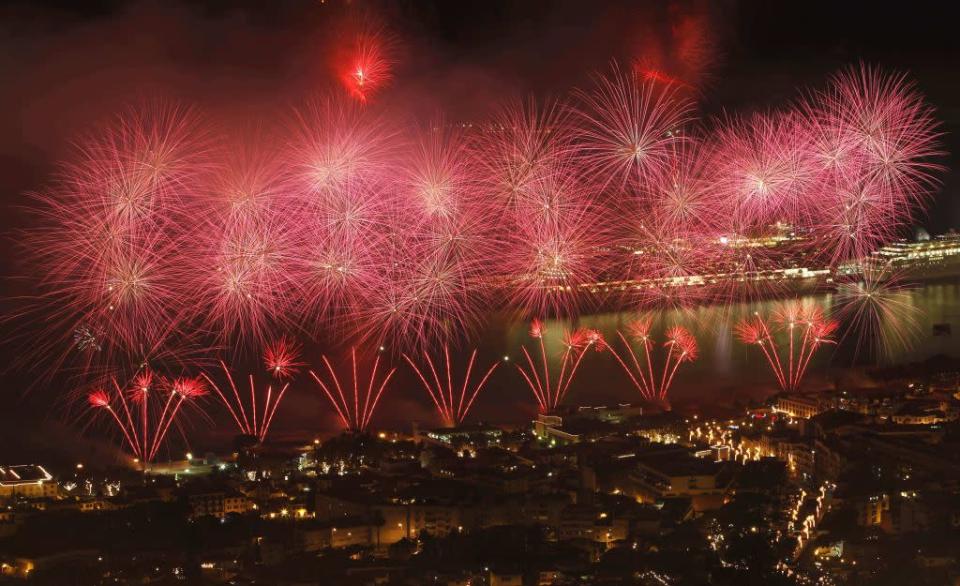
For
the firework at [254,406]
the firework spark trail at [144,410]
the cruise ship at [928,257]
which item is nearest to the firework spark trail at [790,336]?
the firework at [254,406]

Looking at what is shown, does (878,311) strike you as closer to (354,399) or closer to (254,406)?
(354,399)

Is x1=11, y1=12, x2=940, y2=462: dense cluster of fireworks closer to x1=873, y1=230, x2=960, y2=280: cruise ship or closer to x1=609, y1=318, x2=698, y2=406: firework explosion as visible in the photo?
x1=609, y1=318, x2=698, y2=406: firework explosion

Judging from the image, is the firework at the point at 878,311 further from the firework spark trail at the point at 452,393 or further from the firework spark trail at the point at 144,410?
the firework spark trail at the point at 144,410

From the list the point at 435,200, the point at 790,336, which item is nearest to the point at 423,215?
the point at 435,200

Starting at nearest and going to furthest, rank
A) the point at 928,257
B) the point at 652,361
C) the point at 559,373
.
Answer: the point at 559,373, the point at 652,361, the point at 928,257

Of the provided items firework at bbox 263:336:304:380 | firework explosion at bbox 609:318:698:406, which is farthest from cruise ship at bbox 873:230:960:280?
firework at bbox 263:336:304:380
